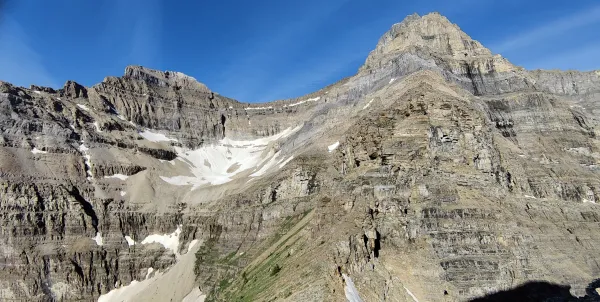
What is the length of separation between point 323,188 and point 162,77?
12884 cm

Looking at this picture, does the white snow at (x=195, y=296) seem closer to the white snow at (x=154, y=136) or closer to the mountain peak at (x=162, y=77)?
the white snow at (x=154, y=136)

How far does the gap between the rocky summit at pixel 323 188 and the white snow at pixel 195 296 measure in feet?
1.62

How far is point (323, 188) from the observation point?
62.1 meters

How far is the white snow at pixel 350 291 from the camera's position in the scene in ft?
117

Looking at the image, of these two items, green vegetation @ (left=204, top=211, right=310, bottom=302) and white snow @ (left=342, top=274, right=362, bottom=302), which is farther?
green vegetation @ (left=204, top=211, right=310, bottom=302)

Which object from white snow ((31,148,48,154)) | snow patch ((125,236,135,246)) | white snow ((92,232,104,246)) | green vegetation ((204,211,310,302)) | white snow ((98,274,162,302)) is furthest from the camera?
white snow ((31,148,48,154))

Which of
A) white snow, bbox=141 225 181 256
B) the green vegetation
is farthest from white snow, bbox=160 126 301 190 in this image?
the green vegetation

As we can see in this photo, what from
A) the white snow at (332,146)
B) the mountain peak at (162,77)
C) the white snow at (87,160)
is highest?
the mountain peak at (162,77)

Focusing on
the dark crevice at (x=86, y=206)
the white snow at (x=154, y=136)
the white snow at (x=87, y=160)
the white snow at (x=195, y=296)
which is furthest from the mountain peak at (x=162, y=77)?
the white snow at (x=195, y=296)

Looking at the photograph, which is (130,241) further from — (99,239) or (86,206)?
(86,206)

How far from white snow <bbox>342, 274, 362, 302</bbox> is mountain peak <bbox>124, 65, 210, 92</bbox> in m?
144

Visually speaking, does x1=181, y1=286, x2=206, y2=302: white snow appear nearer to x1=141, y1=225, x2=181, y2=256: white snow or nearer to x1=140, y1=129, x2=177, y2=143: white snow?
x1=141, y1=225, x2=181, y2=256: white snow

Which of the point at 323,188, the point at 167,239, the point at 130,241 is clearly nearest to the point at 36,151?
the point at 130,241

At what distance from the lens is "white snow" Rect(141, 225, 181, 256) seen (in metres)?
94.6
